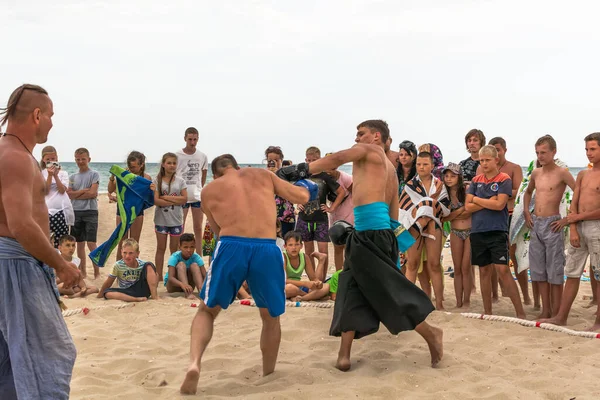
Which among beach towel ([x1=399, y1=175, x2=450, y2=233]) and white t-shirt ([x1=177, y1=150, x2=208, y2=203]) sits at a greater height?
white t-shirt ([x1=177, y1=150, x2=208, y2=203])

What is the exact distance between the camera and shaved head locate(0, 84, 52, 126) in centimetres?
322

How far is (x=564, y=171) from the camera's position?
6.61 metres

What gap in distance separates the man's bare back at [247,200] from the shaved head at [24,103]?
161 cm

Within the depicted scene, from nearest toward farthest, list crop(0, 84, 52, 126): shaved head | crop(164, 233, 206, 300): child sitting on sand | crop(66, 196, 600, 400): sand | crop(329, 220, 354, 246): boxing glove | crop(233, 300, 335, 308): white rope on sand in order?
crop(0, 84, 52, 126): shaved head
crop(66, 196, 600, 400): sand
crop(329, 220, 354, 246): boxing glove
crop(233, 300, 335, 308): white rope on sand
crop(164, 233, 206, 300): child sitting on sand

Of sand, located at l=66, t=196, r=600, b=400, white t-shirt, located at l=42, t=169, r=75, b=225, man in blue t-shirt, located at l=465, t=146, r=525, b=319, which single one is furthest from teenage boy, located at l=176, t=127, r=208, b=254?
man in blue t-shirt, located at l=465, t=146, r=525, b=319

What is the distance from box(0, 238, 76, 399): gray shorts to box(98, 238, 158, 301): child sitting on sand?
417 centimetres

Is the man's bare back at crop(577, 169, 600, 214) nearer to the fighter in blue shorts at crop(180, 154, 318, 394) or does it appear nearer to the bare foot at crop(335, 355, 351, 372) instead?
the bare foot at crop(335, 355, 351, 372)

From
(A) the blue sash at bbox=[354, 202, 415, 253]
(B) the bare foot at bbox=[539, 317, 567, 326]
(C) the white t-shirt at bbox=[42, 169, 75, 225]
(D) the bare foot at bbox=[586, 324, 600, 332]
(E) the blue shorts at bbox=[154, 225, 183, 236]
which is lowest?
(D) the bare foot at bbox=[586, 324, 600, 332]

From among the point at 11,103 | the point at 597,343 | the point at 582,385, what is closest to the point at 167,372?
the point at 11,103

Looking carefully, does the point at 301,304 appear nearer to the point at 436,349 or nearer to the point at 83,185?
the point at 436,349

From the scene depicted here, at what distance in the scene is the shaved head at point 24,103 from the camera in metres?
3.22

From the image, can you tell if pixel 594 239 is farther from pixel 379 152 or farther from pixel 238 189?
pixel 238 189

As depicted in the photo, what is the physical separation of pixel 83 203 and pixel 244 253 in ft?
17.6

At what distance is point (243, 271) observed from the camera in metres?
4.48
